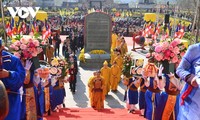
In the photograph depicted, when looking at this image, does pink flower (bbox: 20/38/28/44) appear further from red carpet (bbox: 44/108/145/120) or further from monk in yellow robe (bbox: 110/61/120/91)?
monk in yellow robe (bbox: 110/61/120/91)

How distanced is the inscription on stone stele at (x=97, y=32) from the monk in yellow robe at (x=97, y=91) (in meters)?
6.70

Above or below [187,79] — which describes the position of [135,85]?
below

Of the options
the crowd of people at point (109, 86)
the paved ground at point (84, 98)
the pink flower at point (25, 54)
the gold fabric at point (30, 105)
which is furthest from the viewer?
the paved ground at point (84, 98)

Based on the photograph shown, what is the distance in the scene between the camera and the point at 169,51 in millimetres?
4961

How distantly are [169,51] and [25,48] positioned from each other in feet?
7.18

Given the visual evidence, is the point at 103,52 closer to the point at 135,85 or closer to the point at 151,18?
the point at 135,85

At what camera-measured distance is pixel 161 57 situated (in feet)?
16.3

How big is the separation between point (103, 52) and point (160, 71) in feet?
30.2

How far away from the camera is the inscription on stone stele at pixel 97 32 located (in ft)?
46.5

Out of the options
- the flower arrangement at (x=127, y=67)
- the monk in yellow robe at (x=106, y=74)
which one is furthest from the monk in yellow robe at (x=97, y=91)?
the monk in yellow robe at (x=106, y=74)

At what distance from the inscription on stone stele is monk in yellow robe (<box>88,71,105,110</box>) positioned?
22.0ft

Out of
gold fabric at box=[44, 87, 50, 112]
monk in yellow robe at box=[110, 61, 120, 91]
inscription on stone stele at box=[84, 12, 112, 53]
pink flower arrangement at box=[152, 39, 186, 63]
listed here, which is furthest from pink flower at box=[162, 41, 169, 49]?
inscription on stone stele at box=[84, 12, 112, 53]

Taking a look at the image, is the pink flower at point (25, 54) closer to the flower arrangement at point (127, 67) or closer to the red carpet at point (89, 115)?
the red carpet at point (89, 115)

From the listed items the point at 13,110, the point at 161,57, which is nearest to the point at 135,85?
the point at 161,57
